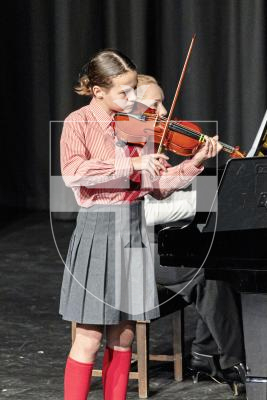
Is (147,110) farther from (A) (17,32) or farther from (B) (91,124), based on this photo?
(A) (17,32)

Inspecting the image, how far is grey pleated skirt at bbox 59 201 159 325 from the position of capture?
8.69ft

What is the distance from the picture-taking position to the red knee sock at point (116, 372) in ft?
9.08

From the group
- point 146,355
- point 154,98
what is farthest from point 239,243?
point 146,355

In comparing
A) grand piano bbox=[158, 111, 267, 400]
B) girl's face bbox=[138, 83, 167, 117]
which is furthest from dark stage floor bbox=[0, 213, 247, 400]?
girl's face bbox=[138, 83, 167, 117]

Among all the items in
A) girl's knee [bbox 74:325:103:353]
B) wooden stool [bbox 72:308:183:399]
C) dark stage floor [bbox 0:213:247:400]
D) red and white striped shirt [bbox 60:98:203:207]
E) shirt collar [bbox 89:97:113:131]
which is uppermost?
shirt collar [bbox 89:97:113:131]

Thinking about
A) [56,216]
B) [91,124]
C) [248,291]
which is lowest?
[56,216]

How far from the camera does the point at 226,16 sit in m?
6.30

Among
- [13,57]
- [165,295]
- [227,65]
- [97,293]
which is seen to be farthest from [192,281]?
[13,57]

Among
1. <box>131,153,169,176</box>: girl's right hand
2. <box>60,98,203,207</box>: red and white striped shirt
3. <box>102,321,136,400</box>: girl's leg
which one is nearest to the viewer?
<box>131,153,169,176</box>: girl's right hand

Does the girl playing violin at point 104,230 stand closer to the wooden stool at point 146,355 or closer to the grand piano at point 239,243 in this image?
the grand piano at point 239,243

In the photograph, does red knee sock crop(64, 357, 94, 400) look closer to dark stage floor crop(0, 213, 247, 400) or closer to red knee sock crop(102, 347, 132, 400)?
red knee sock crop(102, 347, 132, 400)

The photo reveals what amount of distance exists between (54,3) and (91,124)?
4.04 metres

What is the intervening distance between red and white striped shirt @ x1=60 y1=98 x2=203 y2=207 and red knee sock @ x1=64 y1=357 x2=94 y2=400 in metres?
0.45

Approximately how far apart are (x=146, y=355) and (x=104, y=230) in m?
0.76
